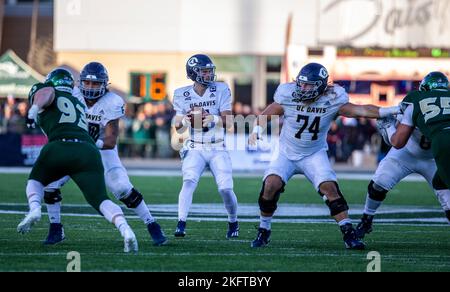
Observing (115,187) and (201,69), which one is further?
(201,69)

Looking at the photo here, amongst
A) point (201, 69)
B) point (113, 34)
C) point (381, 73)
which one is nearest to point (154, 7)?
point (113, 34)

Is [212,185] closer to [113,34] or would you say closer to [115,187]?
[115,187]

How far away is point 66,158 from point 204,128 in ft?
7.73

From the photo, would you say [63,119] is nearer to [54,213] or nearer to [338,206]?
[54,213]

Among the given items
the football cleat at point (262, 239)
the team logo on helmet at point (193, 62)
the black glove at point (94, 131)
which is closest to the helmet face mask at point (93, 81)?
the black glove at point (94, 131)

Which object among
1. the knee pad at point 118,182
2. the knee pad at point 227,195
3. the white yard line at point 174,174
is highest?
the knee pad at point 118,182

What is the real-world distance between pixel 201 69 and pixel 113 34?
21081 mm

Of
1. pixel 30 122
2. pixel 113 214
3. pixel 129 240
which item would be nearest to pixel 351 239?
pixel 129 240

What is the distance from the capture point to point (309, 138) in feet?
30.4

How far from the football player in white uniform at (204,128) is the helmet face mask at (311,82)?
1213 millimetres

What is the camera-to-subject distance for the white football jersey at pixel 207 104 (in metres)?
10.1

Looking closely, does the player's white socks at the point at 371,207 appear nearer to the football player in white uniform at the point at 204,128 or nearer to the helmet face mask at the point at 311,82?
the football player in white uniform at the point at 204,128
